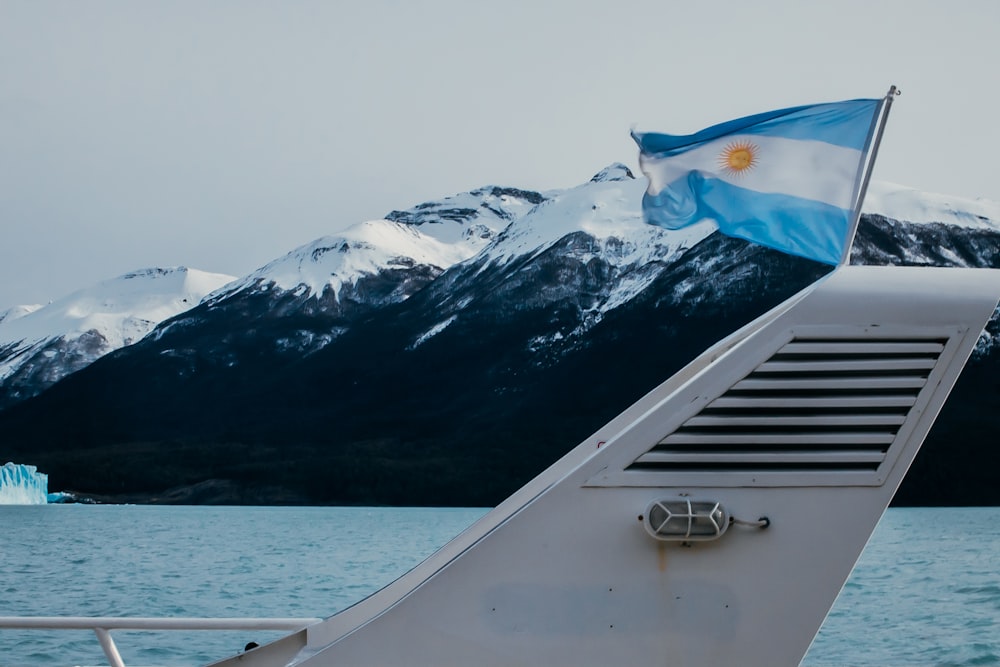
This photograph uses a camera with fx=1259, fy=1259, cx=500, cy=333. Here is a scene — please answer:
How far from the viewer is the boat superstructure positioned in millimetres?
4328

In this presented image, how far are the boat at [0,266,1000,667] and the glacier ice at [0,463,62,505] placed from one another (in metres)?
187

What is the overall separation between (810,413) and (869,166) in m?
1.91

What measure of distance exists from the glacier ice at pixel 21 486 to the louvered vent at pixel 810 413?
187m

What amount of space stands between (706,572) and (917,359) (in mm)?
1033

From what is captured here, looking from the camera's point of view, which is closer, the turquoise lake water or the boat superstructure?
the boat superstructure

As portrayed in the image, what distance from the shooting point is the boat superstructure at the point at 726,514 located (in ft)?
14.2

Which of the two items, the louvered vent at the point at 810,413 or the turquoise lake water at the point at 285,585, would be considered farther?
the turquoise lake water at the point at 285,585

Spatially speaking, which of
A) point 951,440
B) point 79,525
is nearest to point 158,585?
point 79,525

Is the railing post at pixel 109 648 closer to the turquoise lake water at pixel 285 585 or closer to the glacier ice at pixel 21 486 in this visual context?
the turquoise lake water at pixel 285 585

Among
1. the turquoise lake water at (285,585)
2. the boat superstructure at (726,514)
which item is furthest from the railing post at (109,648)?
the turquoise lake water at (285,585)

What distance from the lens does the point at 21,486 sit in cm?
18325

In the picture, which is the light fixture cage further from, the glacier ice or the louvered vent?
the glacier ice

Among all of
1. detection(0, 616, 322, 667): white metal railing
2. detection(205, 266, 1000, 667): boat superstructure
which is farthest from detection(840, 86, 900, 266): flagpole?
detection(0, 616, 322, 667): white metal railing

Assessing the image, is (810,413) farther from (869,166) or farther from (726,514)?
(869,166)
